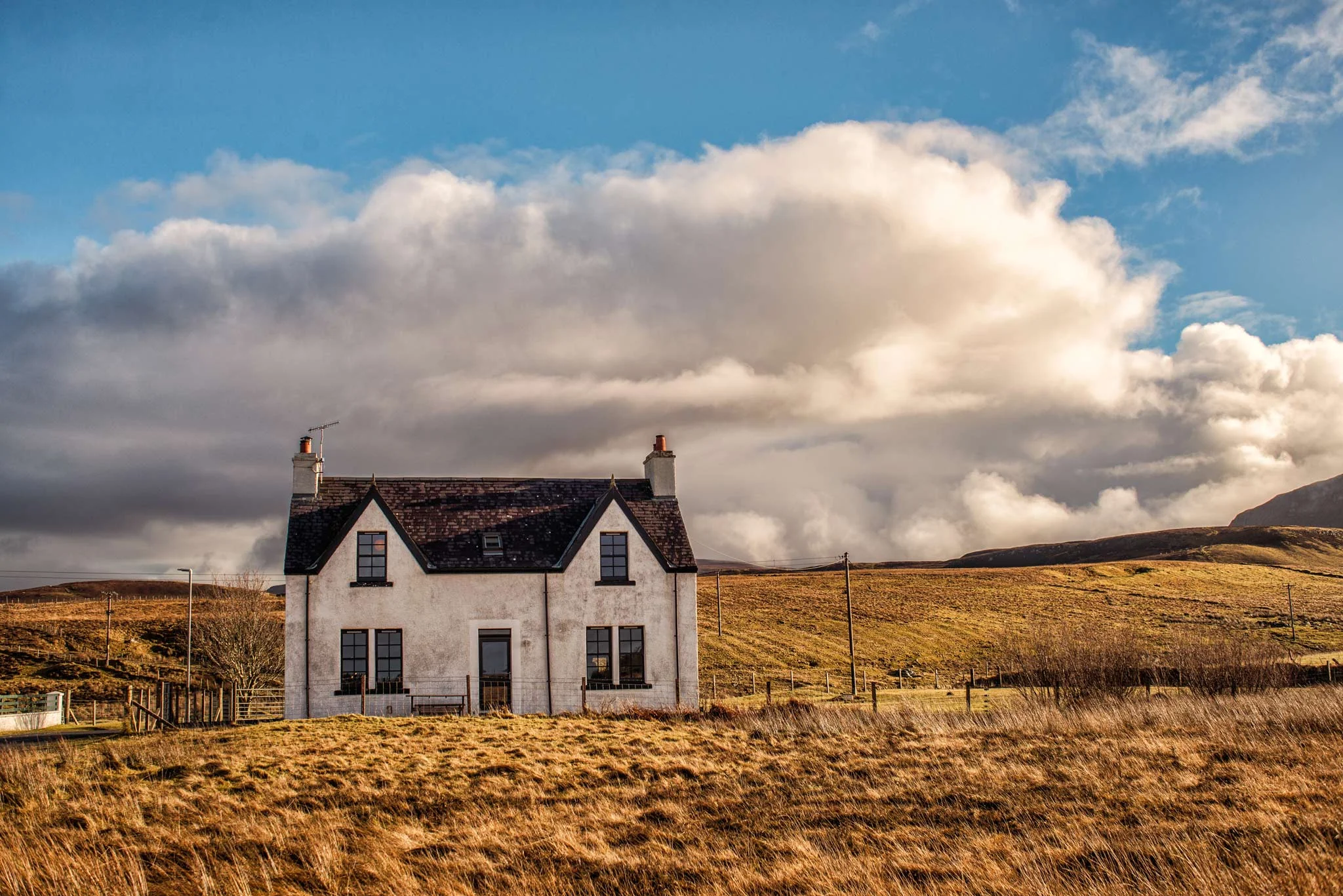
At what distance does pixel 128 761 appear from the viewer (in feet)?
71.8

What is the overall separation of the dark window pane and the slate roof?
250 cm

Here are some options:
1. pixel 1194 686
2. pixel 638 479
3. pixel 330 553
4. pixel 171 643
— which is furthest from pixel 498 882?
pixel 171 643

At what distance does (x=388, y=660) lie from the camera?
1261 inches

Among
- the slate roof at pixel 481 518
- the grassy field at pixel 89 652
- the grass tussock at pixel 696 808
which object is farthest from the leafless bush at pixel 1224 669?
the grassy field at pixel 89 652

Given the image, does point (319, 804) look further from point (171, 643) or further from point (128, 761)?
point (171, 643)

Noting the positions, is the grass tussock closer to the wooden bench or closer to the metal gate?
the wooden bench

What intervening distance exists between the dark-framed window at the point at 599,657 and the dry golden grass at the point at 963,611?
19710 mm

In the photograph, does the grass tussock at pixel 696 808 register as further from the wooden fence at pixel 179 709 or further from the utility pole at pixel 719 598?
the utility pole at pixel 719 598

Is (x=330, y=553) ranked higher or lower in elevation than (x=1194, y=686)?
higher

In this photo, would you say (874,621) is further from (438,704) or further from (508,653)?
(438,704)

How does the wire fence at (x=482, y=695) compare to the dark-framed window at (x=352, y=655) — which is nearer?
the wire fence at (x=482, y=695)

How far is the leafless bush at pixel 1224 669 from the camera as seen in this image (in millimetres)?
34219

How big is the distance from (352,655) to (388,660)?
1086 mm

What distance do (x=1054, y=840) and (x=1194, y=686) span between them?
22.0 m
